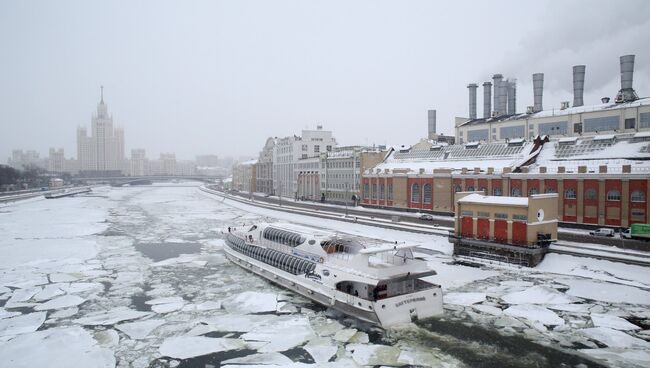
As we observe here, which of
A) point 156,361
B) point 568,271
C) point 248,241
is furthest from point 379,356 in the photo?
point 568,271

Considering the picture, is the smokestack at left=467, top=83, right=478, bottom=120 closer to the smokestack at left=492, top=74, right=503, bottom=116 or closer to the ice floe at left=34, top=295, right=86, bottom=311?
the smokestack at left=492, top=74, right=503, bottom=116

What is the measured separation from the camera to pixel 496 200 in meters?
38.0

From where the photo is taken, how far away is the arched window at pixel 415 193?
63375mm

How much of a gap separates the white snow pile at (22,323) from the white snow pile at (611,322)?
29.4 m

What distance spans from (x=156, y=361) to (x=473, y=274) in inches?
942

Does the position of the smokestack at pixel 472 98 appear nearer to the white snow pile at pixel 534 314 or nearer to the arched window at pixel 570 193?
the arched window at pixel 570 193

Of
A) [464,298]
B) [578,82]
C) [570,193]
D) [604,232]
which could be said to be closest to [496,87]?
[578,82]

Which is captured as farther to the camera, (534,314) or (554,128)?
(554,128)

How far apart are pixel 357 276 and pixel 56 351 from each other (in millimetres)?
14698

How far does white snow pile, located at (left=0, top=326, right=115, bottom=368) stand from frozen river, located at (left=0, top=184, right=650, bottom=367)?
0.28 ft

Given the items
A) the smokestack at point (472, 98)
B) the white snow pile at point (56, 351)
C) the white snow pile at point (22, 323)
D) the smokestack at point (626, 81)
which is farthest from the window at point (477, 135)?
the white snow pile at point (22, 323)

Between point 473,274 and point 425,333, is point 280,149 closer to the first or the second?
point 473,274

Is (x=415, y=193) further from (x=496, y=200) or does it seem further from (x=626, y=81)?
(x=626, y=81)

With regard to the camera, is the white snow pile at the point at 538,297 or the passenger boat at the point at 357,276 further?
the white snow pile at the point at 538,297
